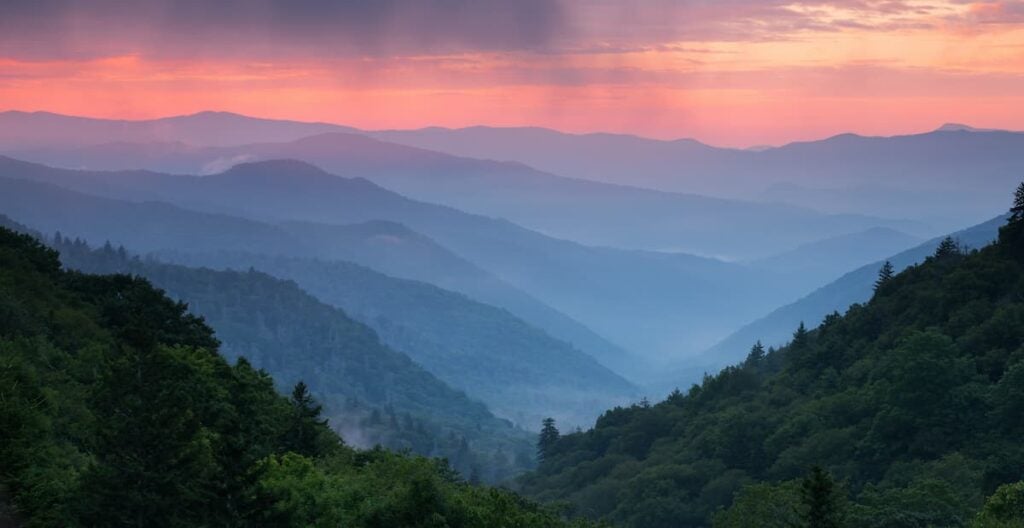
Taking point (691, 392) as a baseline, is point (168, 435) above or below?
below

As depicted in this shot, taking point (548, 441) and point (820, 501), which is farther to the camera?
point (548, 441)

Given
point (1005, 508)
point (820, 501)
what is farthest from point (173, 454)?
point (1005, 508)

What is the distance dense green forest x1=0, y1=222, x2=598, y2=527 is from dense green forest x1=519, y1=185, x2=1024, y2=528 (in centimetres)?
1646

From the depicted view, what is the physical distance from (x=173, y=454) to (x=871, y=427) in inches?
2237

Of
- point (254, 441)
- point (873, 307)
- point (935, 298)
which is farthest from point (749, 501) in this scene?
point (873, 307)

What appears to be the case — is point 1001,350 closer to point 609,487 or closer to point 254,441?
point 609,487

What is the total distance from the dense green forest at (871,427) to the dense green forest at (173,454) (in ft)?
54.0

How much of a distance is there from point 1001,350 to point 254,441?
5286 centimetres

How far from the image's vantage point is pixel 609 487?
110625 mm

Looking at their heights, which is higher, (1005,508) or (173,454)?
(1005,508)

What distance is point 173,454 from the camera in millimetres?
34312

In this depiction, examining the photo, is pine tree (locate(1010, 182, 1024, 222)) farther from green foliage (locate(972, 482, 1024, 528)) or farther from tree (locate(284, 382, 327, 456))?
tree (locate(284, 382, 327, 456))

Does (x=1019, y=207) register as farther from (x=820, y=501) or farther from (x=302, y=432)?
(x=820, y=501)

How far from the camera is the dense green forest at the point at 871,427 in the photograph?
57.6 m
